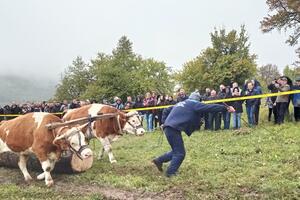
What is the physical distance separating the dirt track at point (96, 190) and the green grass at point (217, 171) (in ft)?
0.50

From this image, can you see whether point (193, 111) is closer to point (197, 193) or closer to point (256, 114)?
point (197, 193)

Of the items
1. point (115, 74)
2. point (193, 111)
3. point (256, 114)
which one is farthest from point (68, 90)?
point (193, 111)

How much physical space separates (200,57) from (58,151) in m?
42.1

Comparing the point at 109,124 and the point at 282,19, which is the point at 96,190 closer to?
the point at 109,124

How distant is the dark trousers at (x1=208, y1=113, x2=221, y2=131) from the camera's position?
18.5 metres

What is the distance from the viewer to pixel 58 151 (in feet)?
35.7

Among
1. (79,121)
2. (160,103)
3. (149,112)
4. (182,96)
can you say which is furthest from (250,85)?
(79,121)

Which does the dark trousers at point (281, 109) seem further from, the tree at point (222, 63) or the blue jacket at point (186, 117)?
the tree at point (222, 63)

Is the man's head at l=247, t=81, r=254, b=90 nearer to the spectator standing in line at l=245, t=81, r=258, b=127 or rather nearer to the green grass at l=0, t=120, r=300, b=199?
the spectator standing in line at l=245, t=81, r=258, b=127

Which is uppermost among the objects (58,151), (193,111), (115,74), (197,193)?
(115,74)

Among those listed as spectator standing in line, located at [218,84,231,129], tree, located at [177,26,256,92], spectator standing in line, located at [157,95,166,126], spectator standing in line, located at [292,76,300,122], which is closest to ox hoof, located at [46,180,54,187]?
spectator standing in line, located at [218,84,231,129]

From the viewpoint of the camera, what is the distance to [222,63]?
157 ft

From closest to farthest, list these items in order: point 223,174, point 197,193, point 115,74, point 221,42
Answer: point 197,193, point 223,174, point 221,42, point 115,74

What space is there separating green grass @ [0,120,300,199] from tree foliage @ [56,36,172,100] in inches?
2021
